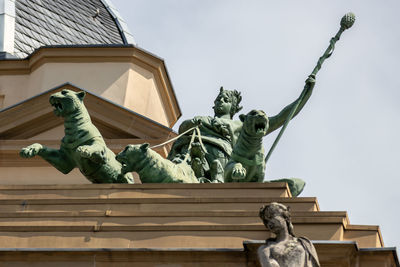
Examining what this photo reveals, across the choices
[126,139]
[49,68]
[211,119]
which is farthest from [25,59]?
[211,119]

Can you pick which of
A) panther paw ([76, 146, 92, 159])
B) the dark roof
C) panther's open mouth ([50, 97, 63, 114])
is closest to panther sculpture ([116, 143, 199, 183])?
panther paw ([76, 146, 92, 159])

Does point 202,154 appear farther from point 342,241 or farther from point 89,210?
point 342,241

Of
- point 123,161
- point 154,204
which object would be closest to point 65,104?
point 123,161

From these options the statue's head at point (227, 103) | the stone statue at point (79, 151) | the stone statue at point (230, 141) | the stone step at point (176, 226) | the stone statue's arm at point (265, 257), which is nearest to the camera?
the stone statue's arm at point (265, 257)

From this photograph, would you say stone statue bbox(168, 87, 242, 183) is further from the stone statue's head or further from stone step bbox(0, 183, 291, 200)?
the stone statue's head

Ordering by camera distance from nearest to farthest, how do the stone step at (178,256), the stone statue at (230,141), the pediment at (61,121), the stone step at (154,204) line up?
the stone step at (178,256) < the stone step at (154,204) < the stone statue at (230,141) < the pediment at (61,121)

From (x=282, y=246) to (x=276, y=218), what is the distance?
419 mm

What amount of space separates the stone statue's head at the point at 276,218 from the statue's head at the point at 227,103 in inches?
304

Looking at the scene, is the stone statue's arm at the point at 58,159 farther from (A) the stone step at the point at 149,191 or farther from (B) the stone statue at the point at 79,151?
(A) the stone step at the point at 149,191

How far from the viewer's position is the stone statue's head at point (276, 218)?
723 inches

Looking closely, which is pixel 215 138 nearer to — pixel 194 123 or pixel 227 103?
pixel 194 123

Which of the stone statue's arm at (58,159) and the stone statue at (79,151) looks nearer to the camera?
the stone statue at (79,151)

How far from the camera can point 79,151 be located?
22219 millimetres

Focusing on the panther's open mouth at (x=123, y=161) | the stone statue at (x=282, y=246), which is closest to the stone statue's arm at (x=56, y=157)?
the panther's open mouth at (x=123, y=161)
